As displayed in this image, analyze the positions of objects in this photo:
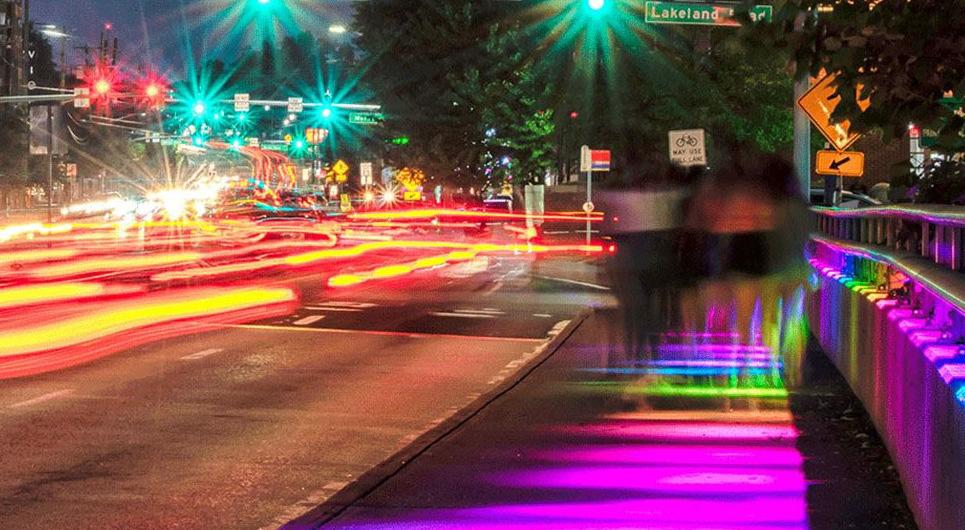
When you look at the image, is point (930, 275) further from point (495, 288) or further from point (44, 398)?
point (495, 288)

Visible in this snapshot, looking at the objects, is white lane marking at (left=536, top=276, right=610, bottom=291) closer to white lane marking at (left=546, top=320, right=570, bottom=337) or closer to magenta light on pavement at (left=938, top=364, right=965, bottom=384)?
white lane marking at (left=546, top=320, right=570, bottom=337)

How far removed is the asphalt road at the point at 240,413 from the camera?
7.92 metres

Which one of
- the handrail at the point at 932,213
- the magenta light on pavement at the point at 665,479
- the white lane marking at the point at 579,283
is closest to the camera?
the handrail at the point at 932,213

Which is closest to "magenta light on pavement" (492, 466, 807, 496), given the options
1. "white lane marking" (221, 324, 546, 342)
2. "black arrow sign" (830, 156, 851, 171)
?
"white lane marking" (221, 324, 546, 342)

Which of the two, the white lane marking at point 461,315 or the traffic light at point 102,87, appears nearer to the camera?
the white lane marking at point 461,315

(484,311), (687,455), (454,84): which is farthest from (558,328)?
(454,84)

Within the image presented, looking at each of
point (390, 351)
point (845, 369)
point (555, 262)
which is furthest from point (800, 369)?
point (555, 262)

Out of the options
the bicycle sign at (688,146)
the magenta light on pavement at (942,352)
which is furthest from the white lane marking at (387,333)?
the magenta light on pavement at (942,352)

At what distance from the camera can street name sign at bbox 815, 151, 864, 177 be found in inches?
721

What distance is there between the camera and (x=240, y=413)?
1115 centimetres

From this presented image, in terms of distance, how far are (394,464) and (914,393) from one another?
311cm

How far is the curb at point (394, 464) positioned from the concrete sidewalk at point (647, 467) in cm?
2

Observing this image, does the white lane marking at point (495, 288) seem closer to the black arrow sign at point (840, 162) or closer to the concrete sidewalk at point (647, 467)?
the black arrow sign at point (840, 162)

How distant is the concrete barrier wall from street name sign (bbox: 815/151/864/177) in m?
7.01
